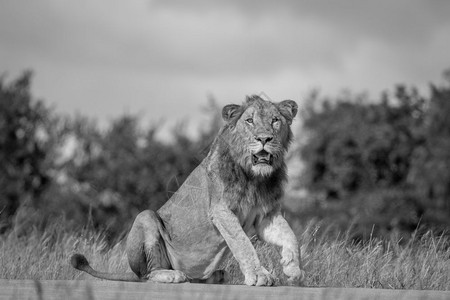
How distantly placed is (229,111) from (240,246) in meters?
1.21

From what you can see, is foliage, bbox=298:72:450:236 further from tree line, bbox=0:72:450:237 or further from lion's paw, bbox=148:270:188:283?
lion's paw, bbox=148:270:188:283

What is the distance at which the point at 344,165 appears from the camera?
37.2 meters

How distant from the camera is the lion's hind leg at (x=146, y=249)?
6.91m

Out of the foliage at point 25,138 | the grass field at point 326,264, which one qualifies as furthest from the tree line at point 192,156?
the grass field at point 326,264

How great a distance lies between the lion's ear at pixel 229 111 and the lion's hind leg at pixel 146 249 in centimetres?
99

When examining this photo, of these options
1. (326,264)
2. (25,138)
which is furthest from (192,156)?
(326,264)

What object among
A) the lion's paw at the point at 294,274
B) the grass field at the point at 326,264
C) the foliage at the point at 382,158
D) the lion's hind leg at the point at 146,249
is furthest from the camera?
the foliage at the point at 382,158

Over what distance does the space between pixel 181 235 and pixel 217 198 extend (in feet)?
1.62

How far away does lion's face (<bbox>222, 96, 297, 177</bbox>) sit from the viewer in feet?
22.2

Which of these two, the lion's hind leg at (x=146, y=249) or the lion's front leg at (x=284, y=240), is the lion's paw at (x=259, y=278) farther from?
the lion's hind leg at (x=146, y=249)

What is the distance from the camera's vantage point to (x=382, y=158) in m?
37.0

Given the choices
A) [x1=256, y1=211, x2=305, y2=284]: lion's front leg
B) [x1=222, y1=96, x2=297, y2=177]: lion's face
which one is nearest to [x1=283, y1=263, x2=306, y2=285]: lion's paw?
[x1=256, y1=211, x2=305, y2=284]: lion's front leg

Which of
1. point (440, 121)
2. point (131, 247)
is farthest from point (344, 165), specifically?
point (131, 247)

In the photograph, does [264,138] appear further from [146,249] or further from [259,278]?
[146,249]
